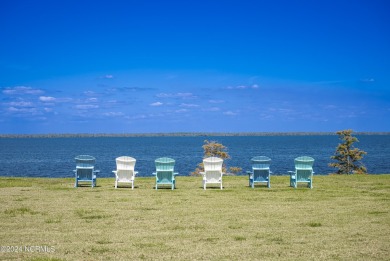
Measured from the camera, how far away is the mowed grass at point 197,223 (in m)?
7.48

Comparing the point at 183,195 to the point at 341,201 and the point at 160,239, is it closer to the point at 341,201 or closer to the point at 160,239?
the point at 341,201

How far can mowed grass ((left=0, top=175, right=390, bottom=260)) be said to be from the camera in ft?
24.6

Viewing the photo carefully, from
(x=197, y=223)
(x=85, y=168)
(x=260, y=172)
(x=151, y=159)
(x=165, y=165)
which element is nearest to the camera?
(x=197, y=223)

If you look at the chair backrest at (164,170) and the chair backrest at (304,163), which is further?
the chair backrest at (304,163)

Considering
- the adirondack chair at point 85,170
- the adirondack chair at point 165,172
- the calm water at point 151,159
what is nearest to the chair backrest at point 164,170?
the adirondack chair at point 165,172

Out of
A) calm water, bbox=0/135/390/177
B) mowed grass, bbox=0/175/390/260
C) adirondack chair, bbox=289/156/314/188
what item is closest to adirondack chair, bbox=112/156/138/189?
mowed grass, bbox=0/175/390/260

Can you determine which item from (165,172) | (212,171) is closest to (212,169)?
(212,171)

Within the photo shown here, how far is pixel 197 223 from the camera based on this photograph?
10.1 metres

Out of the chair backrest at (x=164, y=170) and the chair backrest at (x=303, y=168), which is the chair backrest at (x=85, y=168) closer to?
the chair backrest at (x=164, y=170)

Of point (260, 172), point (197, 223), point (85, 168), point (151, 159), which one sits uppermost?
point (85, 168)

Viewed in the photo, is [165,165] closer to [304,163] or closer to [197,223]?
[304,163]

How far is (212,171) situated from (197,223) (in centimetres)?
729

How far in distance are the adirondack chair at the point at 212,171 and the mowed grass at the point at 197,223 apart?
1.88 ft

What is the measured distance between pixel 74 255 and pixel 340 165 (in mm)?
35001
